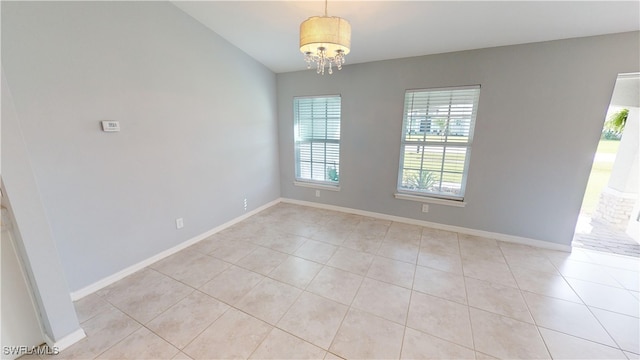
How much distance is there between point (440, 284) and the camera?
2.12m

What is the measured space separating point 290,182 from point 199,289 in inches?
97.5

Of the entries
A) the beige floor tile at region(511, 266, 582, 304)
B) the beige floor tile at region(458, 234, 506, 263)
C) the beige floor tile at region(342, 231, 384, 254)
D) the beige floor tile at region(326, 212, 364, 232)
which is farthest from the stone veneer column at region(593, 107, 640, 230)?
the beige floor tile at region(326, 212, 364, 232)

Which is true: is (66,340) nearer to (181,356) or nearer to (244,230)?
(181,356)

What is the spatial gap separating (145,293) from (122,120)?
5.05ft

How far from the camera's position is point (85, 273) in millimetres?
1946

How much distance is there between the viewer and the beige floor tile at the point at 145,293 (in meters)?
1.79

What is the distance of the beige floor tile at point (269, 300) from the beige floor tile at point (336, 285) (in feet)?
0.61

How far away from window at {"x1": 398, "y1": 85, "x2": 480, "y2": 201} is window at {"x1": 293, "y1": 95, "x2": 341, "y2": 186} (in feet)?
3.55

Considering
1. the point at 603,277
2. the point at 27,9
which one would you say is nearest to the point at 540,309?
the point at 603,277

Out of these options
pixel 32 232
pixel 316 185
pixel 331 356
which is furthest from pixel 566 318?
pixel 32 232

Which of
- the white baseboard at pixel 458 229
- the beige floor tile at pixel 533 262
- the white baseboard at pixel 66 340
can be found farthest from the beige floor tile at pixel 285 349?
the white baseboard at pixel 458 229

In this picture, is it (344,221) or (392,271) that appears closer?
(392,271)

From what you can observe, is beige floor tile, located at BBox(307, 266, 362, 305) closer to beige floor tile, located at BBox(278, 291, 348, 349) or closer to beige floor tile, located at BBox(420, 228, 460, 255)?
beige floor tile, located at BBox(278, 291, 348, 349)

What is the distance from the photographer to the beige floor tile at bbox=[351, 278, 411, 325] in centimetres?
177
